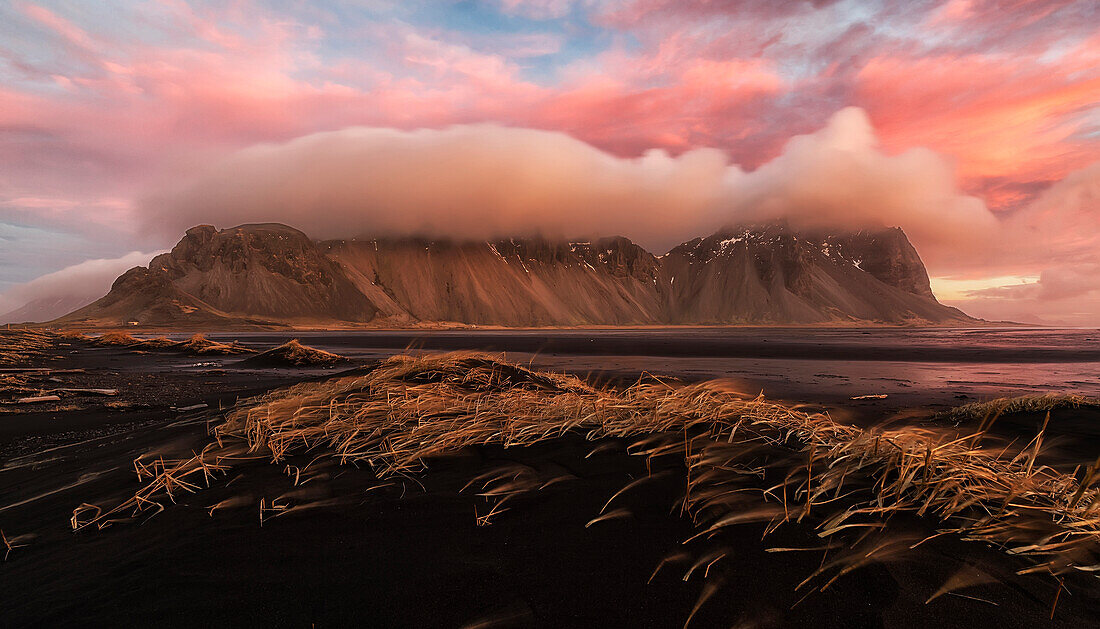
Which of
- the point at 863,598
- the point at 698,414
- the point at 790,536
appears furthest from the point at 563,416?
the point at 863,598

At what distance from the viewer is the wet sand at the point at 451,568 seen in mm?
1451

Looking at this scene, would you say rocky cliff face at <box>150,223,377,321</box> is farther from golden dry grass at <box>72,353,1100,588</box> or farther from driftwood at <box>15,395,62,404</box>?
golden dry grass at <box>72,353,1100,588</box>

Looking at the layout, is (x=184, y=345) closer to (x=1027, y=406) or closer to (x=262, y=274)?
(x=1027, y=406)

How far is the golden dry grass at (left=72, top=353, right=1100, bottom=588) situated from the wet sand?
9 cm

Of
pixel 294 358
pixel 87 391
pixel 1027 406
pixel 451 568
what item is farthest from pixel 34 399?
pixel 1027 406

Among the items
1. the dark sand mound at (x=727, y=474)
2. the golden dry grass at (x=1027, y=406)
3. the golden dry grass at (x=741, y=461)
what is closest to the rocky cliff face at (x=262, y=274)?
the golden dry grass at (x=741, y=461)

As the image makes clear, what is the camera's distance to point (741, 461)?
249 centimetres

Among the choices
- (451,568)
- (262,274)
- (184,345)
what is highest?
(262,274)

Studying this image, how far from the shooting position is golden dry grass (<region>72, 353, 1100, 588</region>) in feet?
5.86

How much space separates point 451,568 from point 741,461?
1.55m

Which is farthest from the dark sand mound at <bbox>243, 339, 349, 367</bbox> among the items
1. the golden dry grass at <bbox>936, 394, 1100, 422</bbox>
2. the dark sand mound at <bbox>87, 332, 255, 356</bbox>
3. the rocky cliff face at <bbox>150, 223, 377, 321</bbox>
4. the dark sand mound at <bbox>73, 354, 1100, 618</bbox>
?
the rocky cliff face at <bbox>150, 223, 377, 321</bbox>

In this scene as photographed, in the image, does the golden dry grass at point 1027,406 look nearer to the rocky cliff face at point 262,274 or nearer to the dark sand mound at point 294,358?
the dark sand mound at point 294,358

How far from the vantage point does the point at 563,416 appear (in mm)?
3643

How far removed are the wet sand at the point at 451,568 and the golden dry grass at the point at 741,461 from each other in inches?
A: 3.7
